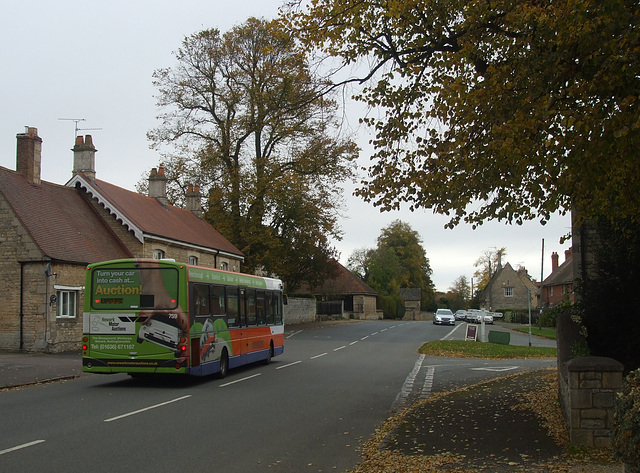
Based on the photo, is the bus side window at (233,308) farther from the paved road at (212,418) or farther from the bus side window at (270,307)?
the bus side window at (270,307)

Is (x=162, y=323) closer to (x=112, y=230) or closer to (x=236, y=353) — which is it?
(x=236, y=353)

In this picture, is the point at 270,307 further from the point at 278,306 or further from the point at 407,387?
the point at 407,387

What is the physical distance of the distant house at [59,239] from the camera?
82.0ft

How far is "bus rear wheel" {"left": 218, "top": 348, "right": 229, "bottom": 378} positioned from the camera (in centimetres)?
1742

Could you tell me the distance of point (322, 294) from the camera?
77.9m

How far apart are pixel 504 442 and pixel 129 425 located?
5.65 m

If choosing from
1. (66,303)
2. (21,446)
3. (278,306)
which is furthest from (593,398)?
(66,303)

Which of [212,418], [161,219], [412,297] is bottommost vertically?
[212,418]

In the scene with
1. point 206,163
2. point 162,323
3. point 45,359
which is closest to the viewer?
point 162,323

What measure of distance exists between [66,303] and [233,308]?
11030 millimetres

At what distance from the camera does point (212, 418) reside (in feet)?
36.3

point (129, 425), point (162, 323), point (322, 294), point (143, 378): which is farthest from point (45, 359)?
point (322, 294)

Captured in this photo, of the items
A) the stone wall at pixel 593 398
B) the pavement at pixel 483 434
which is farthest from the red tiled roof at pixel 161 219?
the stone wall at pixel 593 398

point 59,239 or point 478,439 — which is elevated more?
point 59,239
